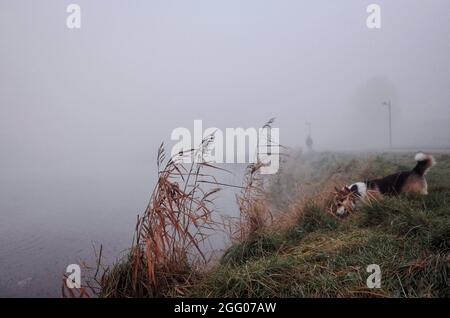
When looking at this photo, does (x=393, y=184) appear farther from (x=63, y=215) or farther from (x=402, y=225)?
(x=63, y=215)

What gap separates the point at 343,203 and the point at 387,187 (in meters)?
0.67

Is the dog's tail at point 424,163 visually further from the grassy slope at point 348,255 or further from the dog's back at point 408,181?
the grassy slope at point 348,255

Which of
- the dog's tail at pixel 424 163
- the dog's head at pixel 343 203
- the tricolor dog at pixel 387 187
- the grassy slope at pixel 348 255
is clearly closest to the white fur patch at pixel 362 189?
the tricolor dog at pixel 387 187

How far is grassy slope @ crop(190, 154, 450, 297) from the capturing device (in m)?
1.62

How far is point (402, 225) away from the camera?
2.17 m

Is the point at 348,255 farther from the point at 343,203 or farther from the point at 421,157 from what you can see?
the point at 421,157

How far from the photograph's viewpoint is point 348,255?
197cm

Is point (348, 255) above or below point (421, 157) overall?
below

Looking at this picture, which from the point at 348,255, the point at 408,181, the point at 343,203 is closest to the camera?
the point at 348,255

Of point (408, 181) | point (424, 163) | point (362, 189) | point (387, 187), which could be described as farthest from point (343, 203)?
point (424, 163)

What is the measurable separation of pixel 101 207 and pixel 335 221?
283 cm

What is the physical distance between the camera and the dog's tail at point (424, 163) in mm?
3071

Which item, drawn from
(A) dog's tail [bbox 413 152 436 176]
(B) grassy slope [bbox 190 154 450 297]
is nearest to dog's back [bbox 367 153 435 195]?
(A) dog's tail [bbox 413 152 436 176]

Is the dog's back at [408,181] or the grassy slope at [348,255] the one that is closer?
the grassy slope at [348,255]
